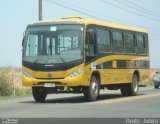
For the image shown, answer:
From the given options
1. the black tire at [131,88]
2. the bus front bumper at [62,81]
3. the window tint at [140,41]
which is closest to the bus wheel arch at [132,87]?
the black tire at [131,88]

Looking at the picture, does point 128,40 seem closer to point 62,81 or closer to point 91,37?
point 91,37

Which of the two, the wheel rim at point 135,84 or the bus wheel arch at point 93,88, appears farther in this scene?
the wheel rim at point 135,84

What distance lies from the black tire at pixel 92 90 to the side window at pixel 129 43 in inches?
168

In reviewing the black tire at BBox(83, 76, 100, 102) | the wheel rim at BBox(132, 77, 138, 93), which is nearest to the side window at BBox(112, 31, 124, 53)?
the wheel rim at BBox(132, 77, 138, 93)

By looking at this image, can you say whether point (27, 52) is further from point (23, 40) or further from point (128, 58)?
point (128, 58)

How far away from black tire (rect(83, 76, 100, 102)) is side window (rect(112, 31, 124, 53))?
2.73 m

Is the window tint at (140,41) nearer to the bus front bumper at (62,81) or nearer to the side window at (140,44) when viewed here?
the side window at (140,44)

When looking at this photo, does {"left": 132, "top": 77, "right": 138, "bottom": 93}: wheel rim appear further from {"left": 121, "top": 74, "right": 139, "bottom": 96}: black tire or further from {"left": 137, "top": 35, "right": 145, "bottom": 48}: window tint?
{"left": 137, "top": 35, "right": 145, "bottom": 48}: window tint

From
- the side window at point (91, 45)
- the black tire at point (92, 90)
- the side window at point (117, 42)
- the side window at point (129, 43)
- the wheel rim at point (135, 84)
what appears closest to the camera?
the side window at point (91, 45)

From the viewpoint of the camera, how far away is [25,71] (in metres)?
24.1

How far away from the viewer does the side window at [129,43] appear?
93.9ft

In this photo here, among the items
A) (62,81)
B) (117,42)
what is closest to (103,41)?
(117,42)

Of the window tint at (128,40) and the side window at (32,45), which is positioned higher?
the window tint at (128,40)

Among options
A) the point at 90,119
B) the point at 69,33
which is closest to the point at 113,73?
the point at 69,33
